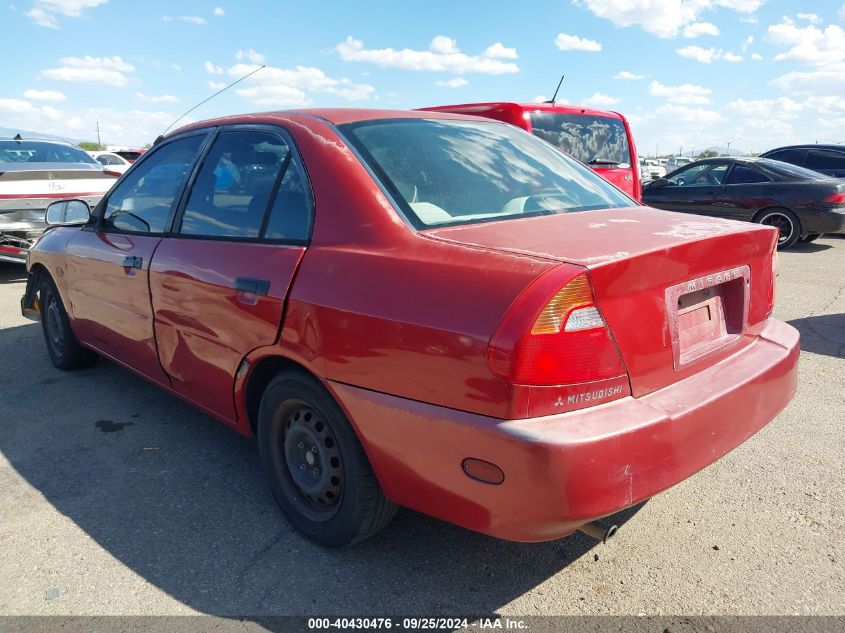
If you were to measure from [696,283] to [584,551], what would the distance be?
1.12m

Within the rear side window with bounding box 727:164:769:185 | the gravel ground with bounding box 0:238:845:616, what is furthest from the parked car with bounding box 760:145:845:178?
the gravel ground with bounding box 0:238:845:616

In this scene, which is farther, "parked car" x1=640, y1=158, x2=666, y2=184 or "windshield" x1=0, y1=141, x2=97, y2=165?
"parked car" x1=640, y1=158, x2=666, y2=184

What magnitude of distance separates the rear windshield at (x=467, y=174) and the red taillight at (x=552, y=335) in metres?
0.62

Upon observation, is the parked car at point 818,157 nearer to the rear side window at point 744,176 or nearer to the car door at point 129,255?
Answer: the rear side window at point 744,176

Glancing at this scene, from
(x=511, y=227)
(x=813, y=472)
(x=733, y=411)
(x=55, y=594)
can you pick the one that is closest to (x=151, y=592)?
(x=55, y=594)

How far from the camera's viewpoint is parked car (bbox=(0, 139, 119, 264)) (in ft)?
25.2

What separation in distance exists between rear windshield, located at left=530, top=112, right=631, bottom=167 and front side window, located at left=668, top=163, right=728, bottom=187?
360 centimetres

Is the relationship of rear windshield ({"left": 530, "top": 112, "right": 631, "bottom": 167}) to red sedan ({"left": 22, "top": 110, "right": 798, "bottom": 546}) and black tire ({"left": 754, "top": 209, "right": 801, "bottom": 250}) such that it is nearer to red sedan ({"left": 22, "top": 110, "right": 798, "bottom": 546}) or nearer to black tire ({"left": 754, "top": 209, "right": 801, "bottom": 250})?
black tire ({"left": 754, "top": 209, "right": 801, "bottom": 250})

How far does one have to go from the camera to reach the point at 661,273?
208 centimetres

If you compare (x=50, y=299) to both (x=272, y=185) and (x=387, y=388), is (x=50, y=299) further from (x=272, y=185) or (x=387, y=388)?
(x=387, y=388)

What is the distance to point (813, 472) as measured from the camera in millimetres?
3137

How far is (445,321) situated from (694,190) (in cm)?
1004

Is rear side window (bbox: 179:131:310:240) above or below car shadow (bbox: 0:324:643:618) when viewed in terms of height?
above

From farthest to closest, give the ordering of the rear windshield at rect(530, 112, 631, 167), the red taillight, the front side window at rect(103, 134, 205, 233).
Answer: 1. the rear windshield at rect(530, 112, 631, 167)
2. the front side window at rect(103, 134, 205, 233)
3. the red taillight
